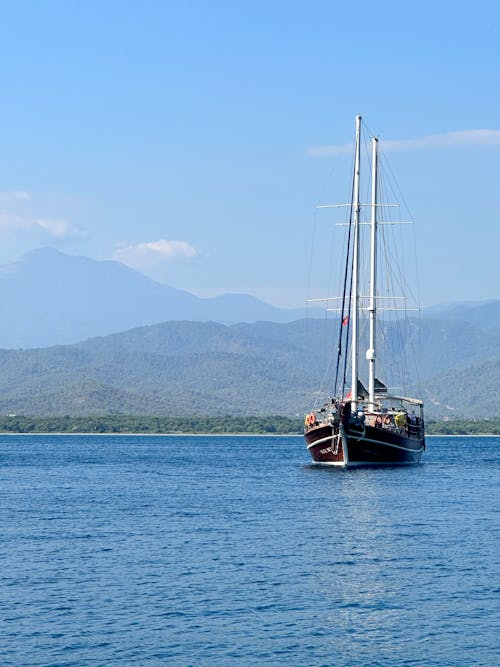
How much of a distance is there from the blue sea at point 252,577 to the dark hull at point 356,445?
13.2 m

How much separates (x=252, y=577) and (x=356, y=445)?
53.9 metres

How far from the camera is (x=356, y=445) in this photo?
328 feet

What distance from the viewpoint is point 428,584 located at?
45844mm

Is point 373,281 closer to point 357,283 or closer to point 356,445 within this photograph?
point 357,283

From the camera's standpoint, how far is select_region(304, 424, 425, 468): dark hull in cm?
9988

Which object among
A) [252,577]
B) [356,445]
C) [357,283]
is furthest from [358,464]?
[252,577]

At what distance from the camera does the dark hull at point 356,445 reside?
328 ft

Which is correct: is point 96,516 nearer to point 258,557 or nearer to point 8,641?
point 258,557

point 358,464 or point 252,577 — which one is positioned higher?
point 358,464

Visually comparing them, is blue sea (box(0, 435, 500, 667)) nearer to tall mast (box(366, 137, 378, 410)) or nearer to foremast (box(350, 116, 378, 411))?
foremast (box(350, 116, 378, 411))

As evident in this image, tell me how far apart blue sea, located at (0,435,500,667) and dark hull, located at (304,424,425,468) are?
13.2m

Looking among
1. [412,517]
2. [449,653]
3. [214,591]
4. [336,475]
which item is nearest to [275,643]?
[449,653]

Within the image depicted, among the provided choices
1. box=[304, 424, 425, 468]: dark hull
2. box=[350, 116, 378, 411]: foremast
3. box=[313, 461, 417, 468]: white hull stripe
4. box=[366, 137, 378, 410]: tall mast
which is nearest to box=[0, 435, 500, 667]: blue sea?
box=[304, 424, 425, 468]: dark hull

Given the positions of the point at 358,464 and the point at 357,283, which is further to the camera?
the point at 357,283
